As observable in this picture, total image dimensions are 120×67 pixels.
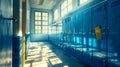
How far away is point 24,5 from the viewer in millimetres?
5285

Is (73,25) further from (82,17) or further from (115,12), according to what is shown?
(115,12)

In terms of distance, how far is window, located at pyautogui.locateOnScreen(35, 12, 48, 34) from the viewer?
53.1 ft

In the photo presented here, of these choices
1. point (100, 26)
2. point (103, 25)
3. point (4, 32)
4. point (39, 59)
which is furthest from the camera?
point (39, 59)

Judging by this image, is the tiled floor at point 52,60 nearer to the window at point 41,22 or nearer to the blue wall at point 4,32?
the blue wall at point 4,32

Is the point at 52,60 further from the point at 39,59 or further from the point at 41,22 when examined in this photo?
the point at 41,22

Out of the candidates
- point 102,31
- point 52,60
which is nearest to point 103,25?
point 102,31

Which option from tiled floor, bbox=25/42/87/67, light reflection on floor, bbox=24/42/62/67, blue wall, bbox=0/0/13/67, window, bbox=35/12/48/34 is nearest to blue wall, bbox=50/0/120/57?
tiled floor, bbox=25/42/87/67

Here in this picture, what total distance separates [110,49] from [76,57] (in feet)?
9.36

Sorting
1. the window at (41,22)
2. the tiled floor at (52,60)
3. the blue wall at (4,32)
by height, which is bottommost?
the tiled floor at (52,60)

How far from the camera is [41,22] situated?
53.7 ft

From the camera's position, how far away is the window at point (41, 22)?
16.2 meters

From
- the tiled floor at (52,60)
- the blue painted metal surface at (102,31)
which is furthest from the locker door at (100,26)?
the tiled floor at (52,60)

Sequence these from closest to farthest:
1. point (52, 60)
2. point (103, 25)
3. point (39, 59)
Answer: point (103, 25) < point (52, 60) < point (39, 59)

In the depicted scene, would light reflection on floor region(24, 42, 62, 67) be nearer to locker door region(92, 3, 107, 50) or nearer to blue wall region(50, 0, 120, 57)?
blue wall region(50, 0, 120, 57)
